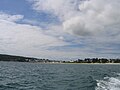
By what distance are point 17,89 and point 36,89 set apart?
217cm

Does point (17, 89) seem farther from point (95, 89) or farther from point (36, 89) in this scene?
point (95, 89)

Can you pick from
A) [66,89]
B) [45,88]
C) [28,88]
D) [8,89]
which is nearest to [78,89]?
[66,89]

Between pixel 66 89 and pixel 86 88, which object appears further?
pixel 86 88

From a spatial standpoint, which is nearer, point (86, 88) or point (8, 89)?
point (8, 89)

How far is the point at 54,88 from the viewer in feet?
93.9

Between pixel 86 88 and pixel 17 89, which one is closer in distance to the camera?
pixel 17 89

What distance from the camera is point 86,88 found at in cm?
2964

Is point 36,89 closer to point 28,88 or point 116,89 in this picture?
point 28,88

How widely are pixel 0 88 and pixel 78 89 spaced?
8.95 metres

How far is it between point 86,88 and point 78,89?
5.23ft

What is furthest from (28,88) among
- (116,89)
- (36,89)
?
(116,89)

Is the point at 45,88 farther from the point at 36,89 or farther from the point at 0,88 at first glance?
the point at 0,88

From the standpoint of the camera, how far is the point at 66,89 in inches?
Result: 1094

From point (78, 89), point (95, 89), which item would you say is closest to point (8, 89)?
point (78, 89)
